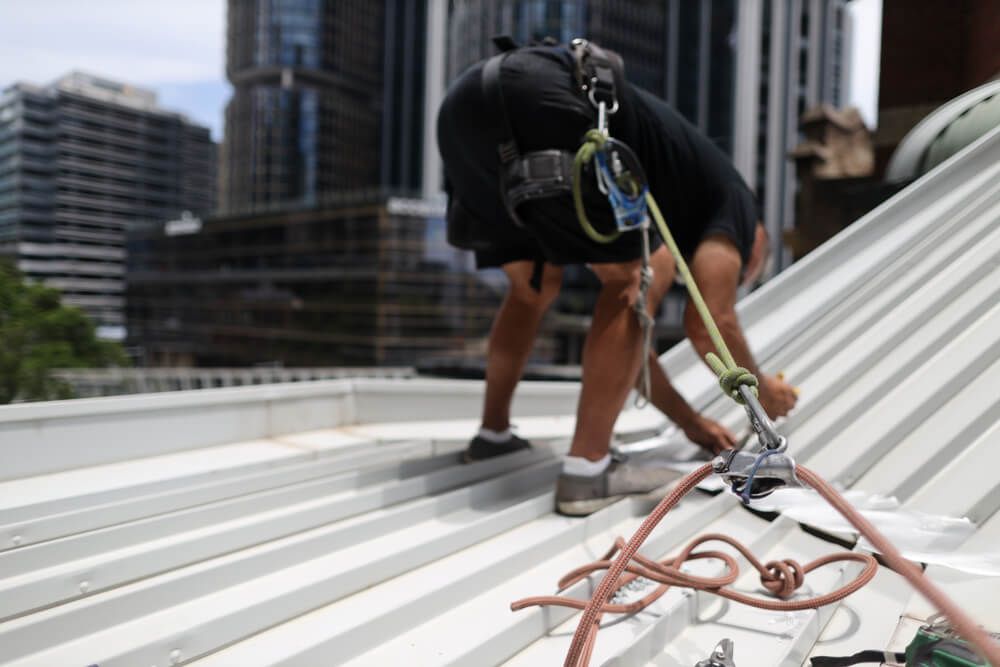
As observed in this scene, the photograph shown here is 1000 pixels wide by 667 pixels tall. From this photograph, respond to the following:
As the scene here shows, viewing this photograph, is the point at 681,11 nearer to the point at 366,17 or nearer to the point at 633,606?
the point at 366,17

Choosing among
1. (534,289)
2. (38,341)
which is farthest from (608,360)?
(38,341)

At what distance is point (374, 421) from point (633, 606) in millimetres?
1741

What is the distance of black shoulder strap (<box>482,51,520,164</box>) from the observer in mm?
1639

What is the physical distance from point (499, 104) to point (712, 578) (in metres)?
1.08

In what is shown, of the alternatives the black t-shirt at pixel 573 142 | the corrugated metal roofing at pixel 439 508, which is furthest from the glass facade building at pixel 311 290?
the black t-shirt at pixel 573 142

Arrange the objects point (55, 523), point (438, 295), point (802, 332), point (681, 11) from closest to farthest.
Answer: point (55, 523), point (802, 332), point (438, 295), point (681, 11)

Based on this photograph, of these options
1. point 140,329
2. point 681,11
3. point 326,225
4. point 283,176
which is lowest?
point 140,329

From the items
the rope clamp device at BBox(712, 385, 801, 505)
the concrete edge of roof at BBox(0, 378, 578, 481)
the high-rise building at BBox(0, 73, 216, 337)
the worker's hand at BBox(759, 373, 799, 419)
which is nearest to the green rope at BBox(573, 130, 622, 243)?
the worker's hand at BBox(759, 373, 799, 419)

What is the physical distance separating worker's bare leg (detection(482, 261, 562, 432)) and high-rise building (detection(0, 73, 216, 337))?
3152 cm

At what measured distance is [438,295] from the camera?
43.3 m

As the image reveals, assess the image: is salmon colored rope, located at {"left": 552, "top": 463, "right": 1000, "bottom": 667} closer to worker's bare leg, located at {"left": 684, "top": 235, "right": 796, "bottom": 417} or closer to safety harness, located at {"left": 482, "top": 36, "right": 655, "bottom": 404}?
worker's bare leg, located at {"left": 684, "top": 235, "right": 796, "bottom": 417}

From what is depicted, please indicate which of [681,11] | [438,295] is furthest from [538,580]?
[681,11]

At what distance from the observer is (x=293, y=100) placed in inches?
2564

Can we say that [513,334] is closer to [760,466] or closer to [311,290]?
[760,466]
